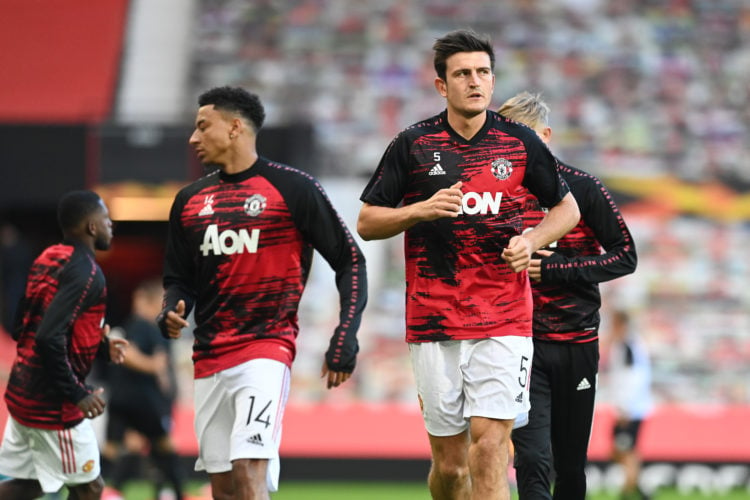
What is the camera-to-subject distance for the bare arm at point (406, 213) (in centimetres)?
539

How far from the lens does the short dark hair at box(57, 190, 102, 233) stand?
6.69 metres

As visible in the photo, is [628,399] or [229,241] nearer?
[229,241]

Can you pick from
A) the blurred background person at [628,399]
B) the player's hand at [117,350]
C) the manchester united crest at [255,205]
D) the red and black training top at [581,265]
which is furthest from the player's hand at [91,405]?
the blurred background person at [628,399]

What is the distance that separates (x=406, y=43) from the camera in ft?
68.8

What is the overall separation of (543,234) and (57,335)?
A: 8.67ft

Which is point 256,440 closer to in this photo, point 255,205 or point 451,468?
point 451,468

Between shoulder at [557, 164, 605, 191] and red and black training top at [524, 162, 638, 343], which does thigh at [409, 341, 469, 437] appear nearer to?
red and black training top at [524, 162, 638, 343]

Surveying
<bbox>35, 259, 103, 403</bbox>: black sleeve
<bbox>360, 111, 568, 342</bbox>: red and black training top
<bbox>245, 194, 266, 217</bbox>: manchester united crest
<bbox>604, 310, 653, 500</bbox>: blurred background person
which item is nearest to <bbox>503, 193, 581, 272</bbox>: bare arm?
<bbox>360, 111, 568, 342</bbox>: red and black training top

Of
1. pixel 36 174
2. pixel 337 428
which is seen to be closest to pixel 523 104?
pixel 337 428

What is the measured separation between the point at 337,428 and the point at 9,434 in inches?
289

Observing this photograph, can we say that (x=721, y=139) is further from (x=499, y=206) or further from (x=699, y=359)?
(x=499, y=206)

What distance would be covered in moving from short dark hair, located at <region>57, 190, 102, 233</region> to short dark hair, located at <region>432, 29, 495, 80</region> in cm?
225

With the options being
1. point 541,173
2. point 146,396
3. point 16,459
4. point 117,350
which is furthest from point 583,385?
point 146,396

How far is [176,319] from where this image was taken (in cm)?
581
